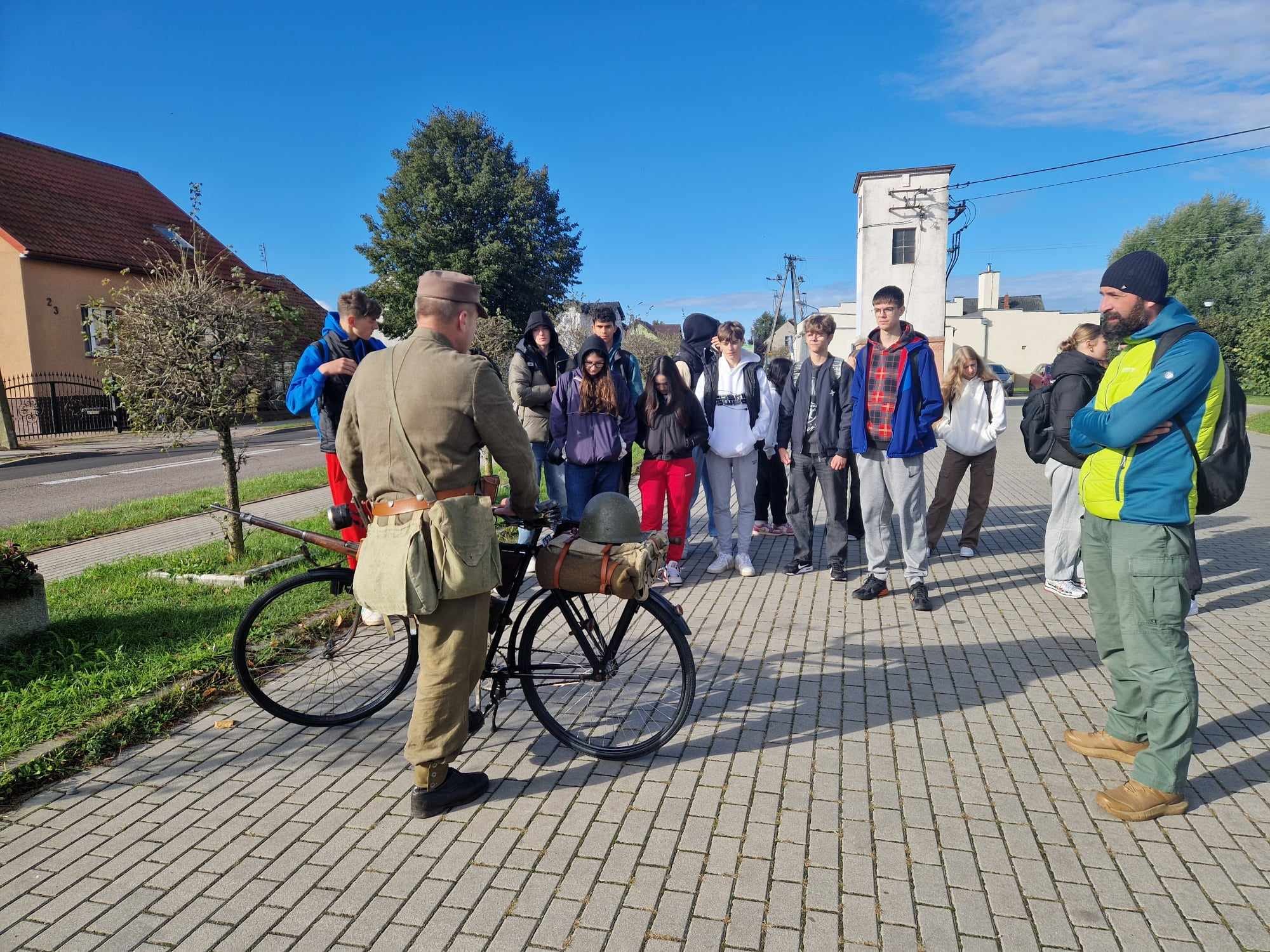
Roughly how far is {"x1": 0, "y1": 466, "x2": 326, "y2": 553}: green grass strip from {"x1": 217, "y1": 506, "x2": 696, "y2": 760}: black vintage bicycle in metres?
3.24

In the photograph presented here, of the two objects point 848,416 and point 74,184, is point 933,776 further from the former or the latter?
point 74,184

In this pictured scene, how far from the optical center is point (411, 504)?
3.10 m

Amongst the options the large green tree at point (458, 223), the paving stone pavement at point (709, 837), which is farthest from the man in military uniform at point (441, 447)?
the large green tree at point (458, 223)

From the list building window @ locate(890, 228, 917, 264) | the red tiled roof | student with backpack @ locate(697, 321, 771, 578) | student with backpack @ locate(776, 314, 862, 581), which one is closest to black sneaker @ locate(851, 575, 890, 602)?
student with backpack @ locate(776, 314, 862, 581)

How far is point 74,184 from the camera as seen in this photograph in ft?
95.0

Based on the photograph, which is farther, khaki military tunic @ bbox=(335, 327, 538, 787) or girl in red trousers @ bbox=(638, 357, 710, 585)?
girl in red trousers @ bbox=(638, 357, 710, 585)

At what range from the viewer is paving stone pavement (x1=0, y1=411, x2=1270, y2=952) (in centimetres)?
259

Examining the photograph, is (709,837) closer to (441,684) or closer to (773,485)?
(441,684)

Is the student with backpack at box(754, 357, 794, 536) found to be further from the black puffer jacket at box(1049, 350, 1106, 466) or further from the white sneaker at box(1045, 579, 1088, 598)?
the black puffer jacket at box(1049, 350, 1106, 466)

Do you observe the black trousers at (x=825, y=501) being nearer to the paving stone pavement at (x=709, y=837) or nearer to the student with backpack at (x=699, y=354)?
the student with backpack at (x=699, y=354)

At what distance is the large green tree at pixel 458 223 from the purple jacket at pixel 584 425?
29.2 metres

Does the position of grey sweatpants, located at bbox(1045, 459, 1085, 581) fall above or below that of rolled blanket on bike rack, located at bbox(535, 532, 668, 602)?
below

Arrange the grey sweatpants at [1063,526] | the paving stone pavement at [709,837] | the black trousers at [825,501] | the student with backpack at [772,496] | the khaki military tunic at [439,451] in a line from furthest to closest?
the student with backpack at [772,496]
the black trousers at [825,501]
the grey sweatpants at [1063,526]
the khaki military tunic at [439,451]
the paving stone pavement at [709,837]

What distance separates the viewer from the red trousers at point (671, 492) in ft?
21.7
